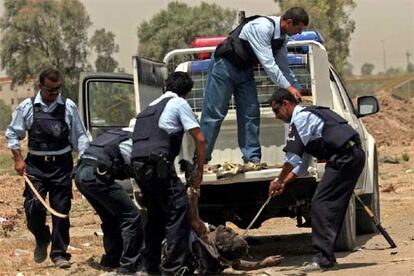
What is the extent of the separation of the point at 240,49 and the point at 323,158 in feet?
4.71

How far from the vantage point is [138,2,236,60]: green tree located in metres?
59.3

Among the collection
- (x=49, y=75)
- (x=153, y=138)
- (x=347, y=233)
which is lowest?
(x=347, y=233)

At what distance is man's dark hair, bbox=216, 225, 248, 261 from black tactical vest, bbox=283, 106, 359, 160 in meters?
0.88

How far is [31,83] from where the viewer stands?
59.1m

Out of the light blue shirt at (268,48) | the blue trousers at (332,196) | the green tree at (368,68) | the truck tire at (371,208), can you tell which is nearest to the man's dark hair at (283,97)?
the light blue shirt at (268,48)

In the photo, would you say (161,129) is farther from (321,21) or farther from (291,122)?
(321,21)

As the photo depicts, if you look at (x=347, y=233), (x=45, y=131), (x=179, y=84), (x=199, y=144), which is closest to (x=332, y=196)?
(x=347, y=233)

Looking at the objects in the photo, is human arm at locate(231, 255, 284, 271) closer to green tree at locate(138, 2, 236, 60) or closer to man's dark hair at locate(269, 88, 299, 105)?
man's dark hair at locate(269, 88, 299, 105)

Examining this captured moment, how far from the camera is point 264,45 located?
334 inches

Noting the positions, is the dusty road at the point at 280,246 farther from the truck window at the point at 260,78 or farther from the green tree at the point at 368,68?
the green tree at the point at 368,68

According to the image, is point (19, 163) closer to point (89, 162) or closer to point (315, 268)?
point (89, 162)

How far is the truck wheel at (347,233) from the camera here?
8.88m

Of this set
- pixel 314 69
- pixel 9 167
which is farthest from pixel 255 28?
pixel 9 167

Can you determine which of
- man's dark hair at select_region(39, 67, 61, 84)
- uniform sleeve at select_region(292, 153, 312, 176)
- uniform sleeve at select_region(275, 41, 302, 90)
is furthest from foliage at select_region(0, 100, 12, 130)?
uniform sleeve at select_region(292, 153, 312, 176)
